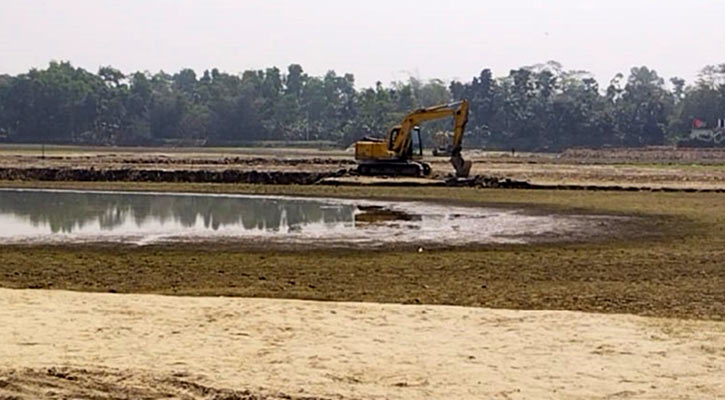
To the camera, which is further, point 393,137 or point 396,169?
point 393,137

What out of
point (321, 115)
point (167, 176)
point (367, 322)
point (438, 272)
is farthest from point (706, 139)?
point (367, 322)

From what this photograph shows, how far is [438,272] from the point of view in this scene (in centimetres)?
1852

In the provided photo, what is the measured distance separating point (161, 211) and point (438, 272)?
1620 centimetres

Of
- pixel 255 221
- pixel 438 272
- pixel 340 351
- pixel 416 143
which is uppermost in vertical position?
pixel 416 143

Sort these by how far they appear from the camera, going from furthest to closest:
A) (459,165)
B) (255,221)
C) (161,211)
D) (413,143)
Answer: (413,143) < (459,165) < (161,211) < (255,221)

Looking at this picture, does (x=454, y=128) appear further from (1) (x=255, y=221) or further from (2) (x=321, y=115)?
(2) (x=321, y=115)

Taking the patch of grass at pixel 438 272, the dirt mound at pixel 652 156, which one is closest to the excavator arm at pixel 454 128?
the patch of grass at pixel 438 272

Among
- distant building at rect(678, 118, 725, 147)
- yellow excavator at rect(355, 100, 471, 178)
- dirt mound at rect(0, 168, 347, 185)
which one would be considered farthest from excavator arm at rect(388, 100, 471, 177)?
distant building at rect(678, 118, 725, 147)

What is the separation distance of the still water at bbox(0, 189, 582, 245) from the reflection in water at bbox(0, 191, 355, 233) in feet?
0.09

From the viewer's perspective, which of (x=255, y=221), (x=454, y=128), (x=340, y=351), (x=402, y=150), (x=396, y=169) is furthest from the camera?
(x=402, y=150)

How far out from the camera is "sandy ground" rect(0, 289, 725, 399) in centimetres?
992

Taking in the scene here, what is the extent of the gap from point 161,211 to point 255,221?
4.59m

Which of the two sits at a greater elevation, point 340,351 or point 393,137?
point 393,137

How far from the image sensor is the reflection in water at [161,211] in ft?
94.2
